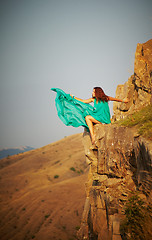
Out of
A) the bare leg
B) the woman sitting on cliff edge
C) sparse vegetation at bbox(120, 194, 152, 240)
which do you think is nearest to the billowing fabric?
the woman sitting on cliff edge

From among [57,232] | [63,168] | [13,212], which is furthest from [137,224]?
[63,168]

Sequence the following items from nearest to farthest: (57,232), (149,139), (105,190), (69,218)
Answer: (149,139), (105,190), (57,232), (69,218)

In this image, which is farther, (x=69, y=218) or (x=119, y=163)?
(x=69, y=218)

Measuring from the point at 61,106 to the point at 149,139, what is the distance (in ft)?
12.8

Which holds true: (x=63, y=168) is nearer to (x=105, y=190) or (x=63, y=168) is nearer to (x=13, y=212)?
(x=13, y=212)

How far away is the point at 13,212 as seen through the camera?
43.4ft

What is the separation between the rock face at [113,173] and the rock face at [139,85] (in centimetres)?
172

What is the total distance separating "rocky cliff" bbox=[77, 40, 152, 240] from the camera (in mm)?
3299

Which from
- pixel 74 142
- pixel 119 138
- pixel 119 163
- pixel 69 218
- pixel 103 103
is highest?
pixel 103 103

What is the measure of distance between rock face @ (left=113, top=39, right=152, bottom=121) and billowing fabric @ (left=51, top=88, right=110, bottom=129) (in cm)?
104

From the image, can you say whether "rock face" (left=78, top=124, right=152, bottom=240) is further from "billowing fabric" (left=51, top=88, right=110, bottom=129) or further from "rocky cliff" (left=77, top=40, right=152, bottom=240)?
"billowing fabric" (left=51, top=88, right=110, bottom=129)

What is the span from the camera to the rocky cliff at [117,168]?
3299mm

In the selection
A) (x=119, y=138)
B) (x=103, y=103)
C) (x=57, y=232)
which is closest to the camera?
(x=119, y=138)

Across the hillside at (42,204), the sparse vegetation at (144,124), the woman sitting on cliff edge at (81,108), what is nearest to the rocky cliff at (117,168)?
the sparse vegetation at (144,124)
